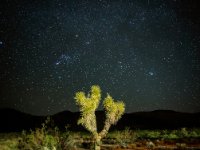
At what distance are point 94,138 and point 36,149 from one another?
303 cm

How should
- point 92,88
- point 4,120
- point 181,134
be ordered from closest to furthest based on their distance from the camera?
point 92,88
point 181,134
point 4,120

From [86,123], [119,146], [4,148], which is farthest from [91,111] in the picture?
[4,148]

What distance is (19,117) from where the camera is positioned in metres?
80.1

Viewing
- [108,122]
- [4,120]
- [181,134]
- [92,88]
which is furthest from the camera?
[4,120]

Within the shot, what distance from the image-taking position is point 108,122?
1722 centimetres

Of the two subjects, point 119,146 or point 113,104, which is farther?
point 119,146

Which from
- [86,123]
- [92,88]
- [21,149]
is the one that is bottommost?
[21,149]

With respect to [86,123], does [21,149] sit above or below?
below

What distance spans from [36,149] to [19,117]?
66.4 metres

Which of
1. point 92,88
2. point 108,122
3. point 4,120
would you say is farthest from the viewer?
point 4,120

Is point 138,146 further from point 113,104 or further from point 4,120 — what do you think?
point 4,120

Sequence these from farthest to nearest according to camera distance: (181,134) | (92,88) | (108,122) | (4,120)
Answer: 1. (4,120)
2. (181,134)
3. (108,122)
4. (92,88)

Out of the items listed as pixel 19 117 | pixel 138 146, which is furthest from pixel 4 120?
pixel 138 146

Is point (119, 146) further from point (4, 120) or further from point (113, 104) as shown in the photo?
Result: point (4, 120)
